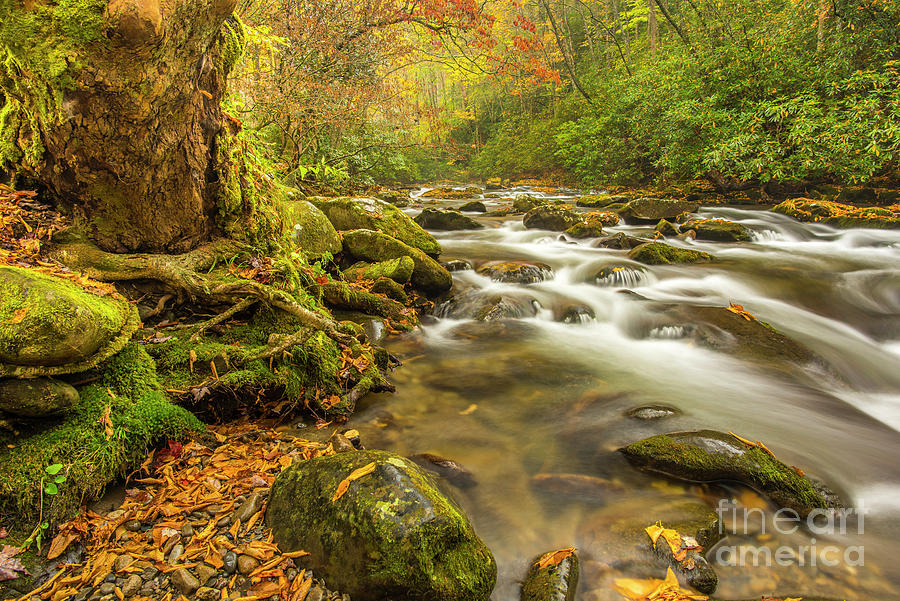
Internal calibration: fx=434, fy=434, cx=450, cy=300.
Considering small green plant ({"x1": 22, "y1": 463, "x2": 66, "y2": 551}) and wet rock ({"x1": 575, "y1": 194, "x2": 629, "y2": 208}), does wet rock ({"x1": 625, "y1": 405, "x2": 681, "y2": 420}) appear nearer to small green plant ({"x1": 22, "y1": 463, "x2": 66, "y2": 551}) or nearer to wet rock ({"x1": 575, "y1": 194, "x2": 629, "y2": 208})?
small green plant ({"x1": 22, "y1": 463, "x2": 66, "y2": 551})

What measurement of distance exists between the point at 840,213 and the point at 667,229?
4.14 metres

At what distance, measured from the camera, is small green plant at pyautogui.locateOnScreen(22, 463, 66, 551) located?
1846 millimetres

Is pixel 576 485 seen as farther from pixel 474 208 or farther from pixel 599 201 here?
pixel 599 201

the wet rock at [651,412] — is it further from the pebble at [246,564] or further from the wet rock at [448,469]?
the pebble at [246,564]

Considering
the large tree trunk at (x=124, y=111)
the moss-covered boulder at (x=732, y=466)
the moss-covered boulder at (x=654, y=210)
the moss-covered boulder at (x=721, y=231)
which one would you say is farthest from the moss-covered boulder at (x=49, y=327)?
the moss-covered boulder at (x=654, y=210)

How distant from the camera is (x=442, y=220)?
1220 cm

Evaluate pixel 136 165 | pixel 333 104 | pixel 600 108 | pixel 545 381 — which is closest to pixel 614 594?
pixel 545 381

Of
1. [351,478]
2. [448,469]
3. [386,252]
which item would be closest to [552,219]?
[386,252]

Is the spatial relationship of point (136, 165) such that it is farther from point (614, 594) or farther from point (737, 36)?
point (737, 36)

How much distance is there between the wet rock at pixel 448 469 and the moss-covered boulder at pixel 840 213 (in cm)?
1218

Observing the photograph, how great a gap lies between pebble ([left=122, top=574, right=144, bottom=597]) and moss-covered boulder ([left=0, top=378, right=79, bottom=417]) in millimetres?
893

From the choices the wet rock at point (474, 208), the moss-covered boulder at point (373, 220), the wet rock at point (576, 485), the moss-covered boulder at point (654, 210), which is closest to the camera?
the wet rock at point (576, 485)

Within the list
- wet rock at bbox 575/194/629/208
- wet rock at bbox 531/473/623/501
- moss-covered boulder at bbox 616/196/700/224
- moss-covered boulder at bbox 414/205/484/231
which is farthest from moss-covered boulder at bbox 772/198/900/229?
wet rock at bbox 531/473/623/501

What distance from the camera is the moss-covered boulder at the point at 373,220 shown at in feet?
24.0
